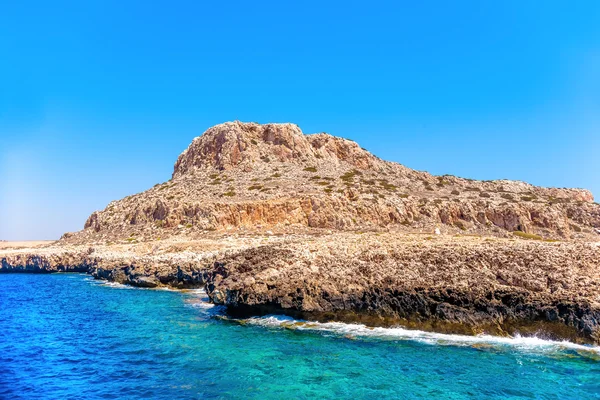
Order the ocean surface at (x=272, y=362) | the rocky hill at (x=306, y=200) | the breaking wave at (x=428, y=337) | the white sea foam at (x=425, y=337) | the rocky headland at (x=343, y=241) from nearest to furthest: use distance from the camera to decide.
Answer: the ocean surface at (x=272, y=362) < the breaking wave at (x=428, y=337) < the white sea foam at (x=425, y=337) < the rocky headland at (x=343, y=241) < the rocky hill at (x=306, y=200)

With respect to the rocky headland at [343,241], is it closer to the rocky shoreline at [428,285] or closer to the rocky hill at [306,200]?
the rocky shoreline at [428,285]

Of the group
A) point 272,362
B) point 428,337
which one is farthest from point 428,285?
point 272,362

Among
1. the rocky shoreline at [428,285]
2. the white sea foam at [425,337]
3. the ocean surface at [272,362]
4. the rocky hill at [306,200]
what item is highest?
the rocky hill at [306,200]

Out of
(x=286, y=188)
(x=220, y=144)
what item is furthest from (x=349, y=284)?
(x=220, y=144)

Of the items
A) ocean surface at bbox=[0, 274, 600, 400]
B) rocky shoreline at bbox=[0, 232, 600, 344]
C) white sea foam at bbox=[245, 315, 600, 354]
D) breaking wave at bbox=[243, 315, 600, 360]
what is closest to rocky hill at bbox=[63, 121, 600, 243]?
rocky shoreline at bbox=[0, 232, 600, 344]

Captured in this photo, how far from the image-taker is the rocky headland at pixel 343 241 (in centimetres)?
2181

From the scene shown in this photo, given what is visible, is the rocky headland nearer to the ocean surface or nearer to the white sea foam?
the white sea foam

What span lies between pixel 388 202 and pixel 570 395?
55.8 metres

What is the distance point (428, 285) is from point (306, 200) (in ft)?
154

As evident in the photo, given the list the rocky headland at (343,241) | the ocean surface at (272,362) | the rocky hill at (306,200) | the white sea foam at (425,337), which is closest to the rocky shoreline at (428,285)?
the rocky headland at (343,241)

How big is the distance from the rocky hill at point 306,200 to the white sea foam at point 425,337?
120ft

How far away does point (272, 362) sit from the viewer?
682 inches

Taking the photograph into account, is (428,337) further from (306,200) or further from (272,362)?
(306,200)

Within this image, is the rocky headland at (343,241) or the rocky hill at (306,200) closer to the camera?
the rocky headland at (343,241)
